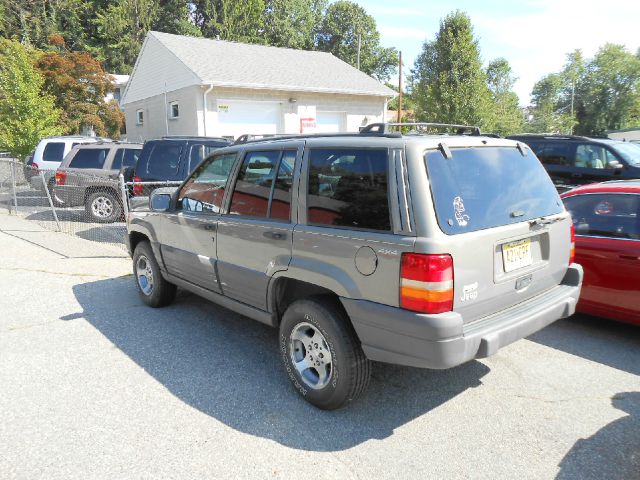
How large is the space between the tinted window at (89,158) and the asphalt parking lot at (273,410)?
7441 millimetres

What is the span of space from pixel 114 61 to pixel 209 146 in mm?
39304

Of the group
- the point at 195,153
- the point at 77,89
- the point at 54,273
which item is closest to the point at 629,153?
the point at 195,153

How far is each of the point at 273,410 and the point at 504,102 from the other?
151ft

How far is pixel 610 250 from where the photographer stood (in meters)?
4.34

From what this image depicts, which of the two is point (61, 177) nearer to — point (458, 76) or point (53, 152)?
point (53, 152)

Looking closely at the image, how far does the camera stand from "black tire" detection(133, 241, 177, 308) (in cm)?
534

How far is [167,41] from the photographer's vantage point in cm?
2117

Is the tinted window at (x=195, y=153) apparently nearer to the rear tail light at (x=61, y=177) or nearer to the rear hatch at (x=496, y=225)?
the rear tail light at (x=61, y=177)

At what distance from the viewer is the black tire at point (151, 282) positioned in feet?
17.5

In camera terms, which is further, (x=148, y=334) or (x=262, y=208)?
(x=148, y=334)

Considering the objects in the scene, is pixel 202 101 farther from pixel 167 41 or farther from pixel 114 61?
pixel 114 61

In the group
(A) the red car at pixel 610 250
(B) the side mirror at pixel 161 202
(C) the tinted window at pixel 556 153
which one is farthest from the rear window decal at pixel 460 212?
(C) the tinted window at pixel 556 153

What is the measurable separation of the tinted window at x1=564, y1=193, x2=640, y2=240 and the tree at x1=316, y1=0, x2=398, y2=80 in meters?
58.3

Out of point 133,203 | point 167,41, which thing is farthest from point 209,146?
point 167,41
